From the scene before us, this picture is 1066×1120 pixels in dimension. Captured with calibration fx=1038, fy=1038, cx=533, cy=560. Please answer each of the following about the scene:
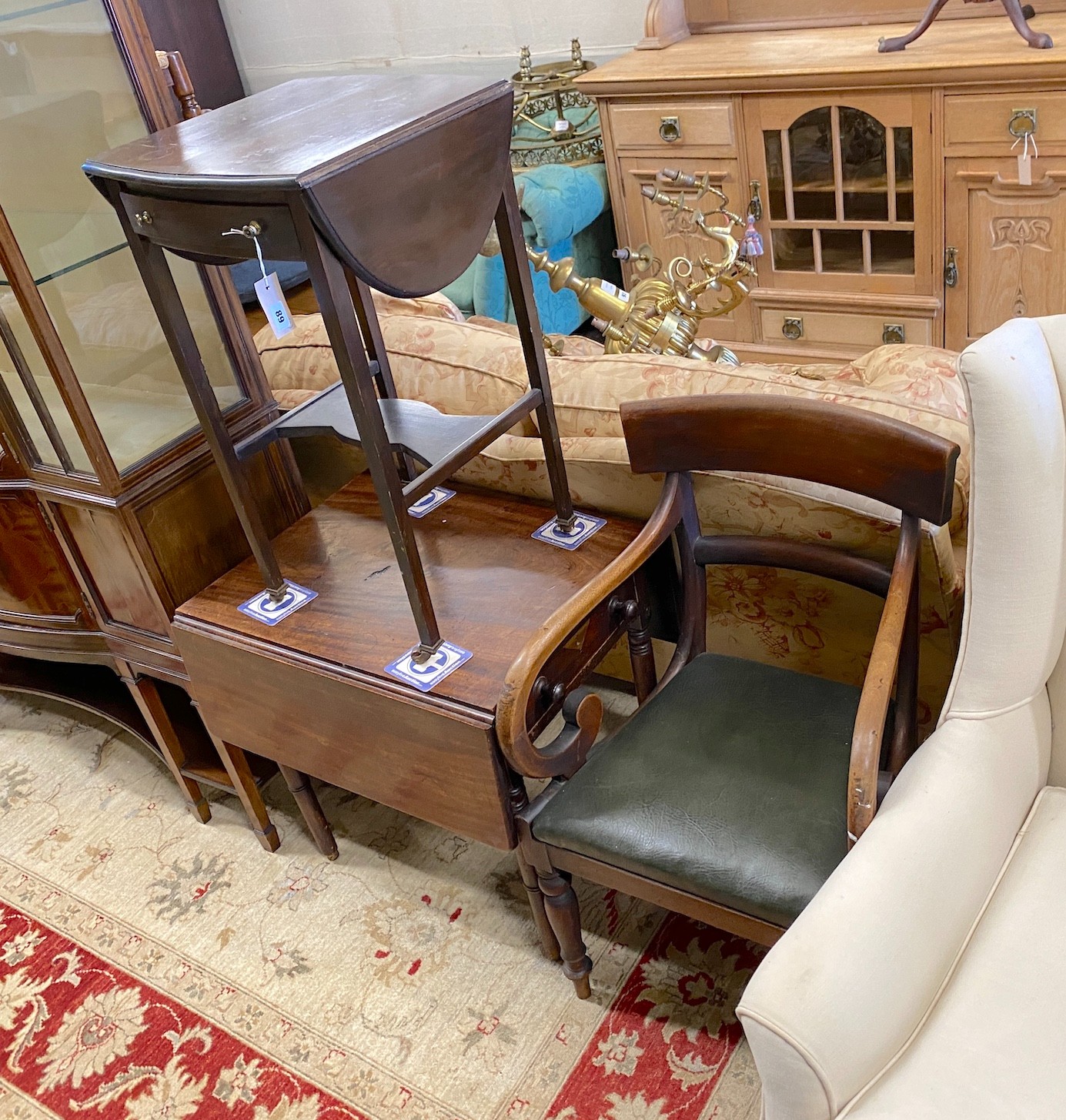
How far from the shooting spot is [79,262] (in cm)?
145

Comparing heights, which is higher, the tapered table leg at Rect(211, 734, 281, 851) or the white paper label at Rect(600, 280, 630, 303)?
the white paper label at Rect(600, 280, 630, 303)

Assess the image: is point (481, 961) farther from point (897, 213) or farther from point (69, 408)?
point (897, 213)

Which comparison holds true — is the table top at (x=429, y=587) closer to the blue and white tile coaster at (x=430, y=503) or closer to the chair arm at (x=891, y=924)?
the blue and white tile coaster at (x=430, y=503)

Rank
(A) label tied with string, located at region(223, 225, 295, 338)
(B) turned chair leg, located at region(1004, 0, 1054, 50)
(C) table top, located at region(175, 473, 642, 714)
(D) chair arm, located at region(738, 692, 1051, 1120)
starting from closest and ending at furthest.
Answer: (D) chair arm, located at region(738, 692, 1051, 1120)
(A) label tied with string, located at region(223, 225, 295, 338)
(C) table top, located at region(175, 473, 642, 714)
(B) turned chair leg, located at region(1004, 0, 1054, 50)

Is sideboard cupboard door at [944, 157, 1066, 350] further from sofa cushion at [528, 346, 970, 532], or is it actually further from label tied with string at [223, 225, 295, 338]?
label tied with string at [223, 225, 295, 338]

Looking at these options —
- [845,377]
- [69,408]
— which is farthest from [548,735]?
[69,408]

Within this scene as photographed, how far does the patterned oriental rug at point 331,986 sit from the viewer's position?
1383 mm

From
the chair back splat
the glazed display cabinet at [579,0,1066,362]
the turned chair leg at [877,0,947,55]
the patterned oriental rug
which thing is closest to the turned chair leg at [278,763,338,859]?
the patterned oriental rug

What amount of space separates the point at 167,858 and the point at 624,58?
91.2 inches

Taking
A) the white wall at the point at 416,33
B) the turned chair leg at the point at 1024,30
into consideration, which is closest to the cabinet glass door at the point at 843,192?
the turned chair leg at the point at 1024,30

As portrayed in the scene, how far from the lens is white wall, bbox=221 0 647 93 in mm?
3182

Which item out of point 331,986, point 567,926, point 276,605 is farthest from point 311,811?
point 567,926

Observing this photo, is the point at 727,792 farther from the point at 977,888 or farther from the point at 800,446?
the point at 800,446

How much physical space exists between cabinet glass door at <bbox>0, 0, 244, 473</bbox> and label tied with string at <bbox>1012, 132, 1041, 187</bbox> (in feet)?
5.88
